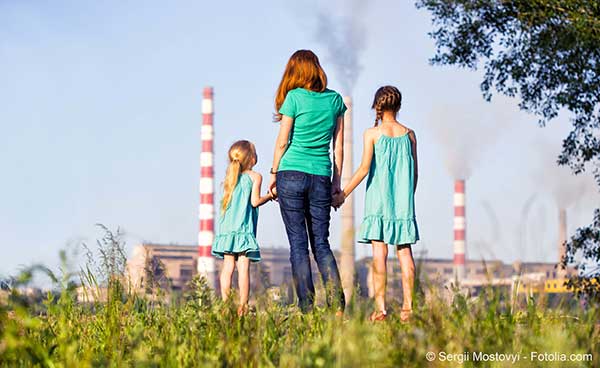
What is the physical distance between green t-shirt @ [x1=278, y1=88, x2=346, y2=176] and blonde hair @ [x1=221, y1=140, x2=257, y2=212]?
6.43 ft

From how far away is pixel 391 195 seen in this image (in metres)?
6.49

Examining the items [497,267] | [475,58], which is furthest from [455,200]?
[497,267]

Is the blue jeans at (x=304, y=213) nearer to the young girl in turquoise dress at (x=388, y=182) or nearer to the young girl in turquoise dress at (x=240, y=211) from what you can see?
the young girl in turquoise dress at (x=388, y=182)

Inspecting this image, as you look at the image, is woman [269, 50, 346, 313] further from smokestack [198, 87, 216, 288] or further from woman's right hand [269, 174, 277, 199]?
smokestack [198, 87, 216, 288]

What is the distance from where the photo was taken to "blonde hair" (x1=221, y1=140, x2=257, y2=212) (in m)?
8.02

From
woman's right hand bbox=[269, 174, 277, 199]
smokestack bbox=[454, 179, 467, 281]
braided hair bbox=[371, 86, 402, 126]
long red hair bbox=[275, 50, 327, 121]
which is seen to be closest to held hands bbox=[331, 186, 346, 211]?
woman's right hand bbox=[269, 174, 277, 199]

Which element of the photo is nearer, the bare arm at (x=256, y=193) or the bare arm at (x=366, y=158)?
the bare arm at (x=366, y=158)

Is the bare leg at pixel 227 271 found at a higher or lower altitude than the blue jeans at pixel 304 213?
lower

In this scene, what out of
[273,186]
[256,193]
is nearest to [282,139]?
[273,186]

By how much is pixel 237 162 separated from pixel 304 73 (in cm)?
213

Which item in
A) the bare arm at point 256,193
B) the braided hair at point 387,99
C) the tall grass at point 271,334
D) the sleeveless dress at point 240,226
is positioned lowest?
the tall grass at point 271,334

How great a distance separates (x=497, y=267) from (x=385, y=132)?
11.2ft

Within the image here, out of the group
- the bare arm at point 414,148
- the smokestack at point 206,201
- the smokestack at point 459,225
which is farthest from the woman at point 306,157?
the smokestack at point 459,225

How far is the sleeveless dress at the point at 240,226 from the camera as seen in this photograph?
26.2 ft
